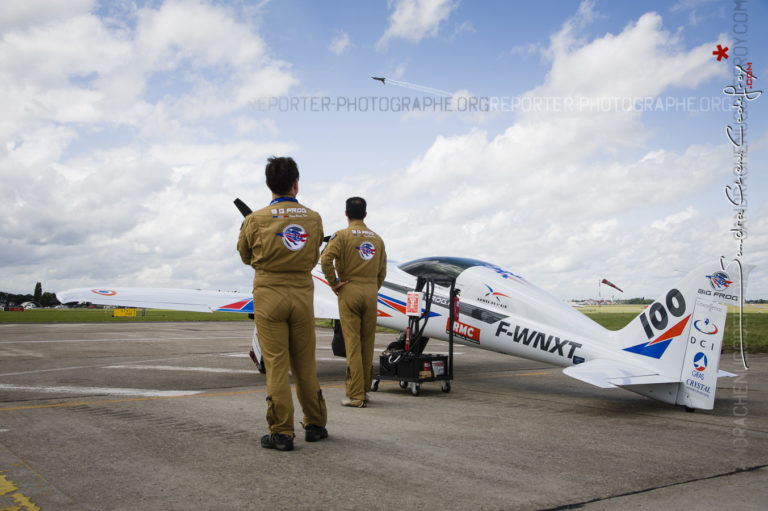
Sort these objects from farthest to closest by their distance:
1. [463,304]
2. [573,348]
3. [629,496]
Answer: [463,304] → [573,348] → [629,496]

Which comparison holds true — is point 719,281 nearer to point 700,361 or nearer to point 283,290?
point 700,361

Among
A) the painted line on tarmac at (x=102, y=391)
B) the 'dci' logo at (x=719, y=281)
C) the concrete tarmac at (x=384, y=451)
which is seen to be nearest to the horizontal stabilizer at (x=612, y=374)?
the concrete tarmac at (x=384, y=451)

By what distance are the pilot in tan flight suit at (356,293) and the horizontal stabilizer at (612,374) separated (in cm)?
229

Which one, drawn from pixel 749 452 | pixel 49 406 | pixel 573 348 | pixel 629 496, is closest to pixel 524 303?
pixel 573 348

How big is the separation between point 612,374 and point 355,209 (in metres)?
3.58

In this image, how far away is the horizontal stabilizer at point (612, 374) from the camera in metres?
5.93

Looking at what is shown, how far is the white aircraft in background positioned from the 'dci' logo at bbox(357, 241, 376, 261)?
1.87 m

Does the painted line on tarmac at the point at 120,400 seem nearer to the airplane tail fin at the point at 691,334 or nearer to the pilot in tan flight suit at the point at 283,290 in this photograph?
the pilot in tan flight suit at the point at 283,290

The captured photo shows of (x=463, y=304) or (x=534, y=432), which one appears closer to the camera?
(x=534, y=432)

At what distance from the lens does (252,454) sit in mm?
4262

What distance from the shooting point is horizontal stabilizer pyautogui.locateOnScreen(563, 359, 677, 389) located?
19.4 ft

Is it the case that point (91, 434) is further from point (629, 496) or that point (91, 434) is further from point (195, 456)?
point (629, 496)

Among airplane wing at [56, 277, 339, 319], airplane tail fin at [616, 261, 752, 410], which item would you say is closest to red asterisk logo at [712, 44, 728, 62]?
airplane tail fin at [616, 261, 752, 410]

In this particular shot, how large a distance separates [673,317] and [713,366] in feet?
→ 2.16
